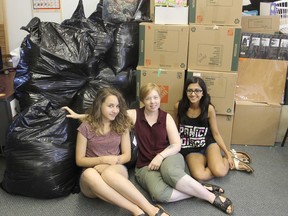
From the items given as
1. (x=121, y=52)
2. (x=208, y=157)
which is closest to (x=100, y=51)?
(x=121, y=52)

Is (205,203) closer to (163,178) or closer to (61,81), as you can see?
(163,178)

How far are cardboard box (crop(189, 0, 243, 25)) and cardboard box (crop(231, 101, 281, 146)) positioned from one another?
0.72m

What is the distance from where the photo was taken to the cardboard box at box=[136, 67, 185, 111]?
2.46 metres

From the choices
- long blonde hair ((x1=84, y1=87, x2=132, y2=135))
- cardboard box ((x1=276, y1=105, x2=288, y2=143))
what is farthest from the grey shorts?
cardboard box ((x1=276, y1=105, x2=288, y2=143))

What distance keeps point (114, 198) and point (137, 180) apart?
1.31 ft

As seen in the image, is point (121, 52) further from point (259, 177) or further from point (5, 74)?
point (259, 177)

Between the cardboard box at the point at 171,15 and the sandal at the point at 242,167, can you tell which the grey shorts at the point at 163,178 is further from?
the cardboard box at the point at 171,15

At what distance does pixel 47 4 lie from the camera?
2941 millimetres

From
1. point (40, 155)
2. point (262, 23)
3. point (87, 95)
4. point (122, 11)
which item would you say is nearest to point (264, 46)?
point (262, 23)

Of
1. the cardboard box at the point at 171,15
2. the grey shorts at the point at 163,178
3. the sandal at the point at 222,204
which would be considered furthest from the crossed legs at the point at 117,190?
the cardboard box at the point at 171,15

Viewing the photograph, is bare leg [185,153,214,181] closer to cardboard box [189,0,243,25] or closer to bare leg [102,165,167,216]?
bare leg [102,165,167,216]

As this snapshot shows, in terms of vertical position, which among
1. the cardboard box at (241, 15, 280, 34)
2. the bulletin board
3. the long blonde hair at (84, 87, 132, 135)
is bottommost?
the long blonde hair at (84, 87, 132, 135)

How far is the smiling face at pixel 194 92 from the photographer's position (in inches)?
89.2

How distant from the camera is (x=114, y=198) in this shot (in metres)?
1.80
